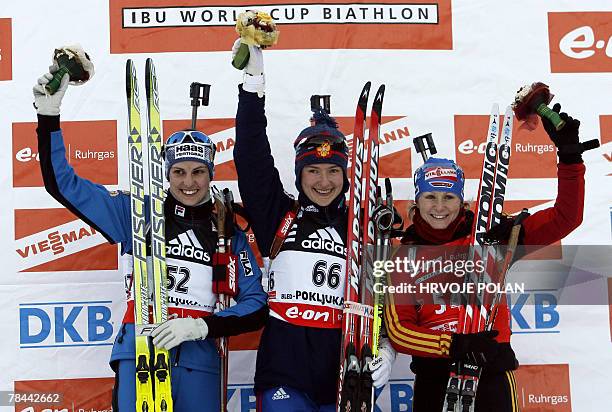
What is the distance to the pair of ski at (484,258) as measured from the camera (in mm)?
2953

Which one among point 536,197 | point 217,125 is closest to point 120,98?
point 217,125

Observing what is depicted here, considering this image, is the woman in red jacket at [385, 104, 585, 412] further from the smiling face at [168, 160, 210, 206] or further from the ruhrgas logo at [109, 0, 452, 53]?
the ruhrgas logo at [109, 0, 452, 53]

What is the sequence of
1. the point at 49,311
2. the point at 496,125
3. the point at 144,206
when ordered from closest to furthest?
the point at 144,206 → the point at 496,125 → the point at 49,311

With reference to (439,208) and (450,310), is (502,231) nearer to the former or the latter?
(439,208)

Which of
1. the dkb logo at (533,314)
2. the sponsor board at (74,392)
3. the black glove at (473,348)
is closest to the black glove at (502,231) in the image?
the black glove at (473,348)

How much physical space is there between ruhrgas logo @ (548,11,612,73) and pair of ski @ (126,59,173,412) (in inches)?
91.4

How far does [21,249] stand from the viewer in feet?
12.8

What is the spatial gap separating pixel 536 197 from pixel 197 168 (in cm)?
195

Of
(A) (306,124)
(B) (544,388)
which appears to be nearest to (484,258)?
(B) (544,388)

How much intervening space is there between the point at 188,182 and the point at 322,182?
580mm

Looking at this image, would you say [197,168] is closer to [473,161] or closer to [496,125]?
[496,125]

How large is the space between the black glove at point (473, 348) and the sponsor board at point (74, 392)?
6.17 feet

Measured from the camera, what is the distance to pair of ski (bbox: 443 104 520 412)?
2953 mm

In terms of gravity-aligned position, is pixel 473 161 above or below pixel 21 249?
above
